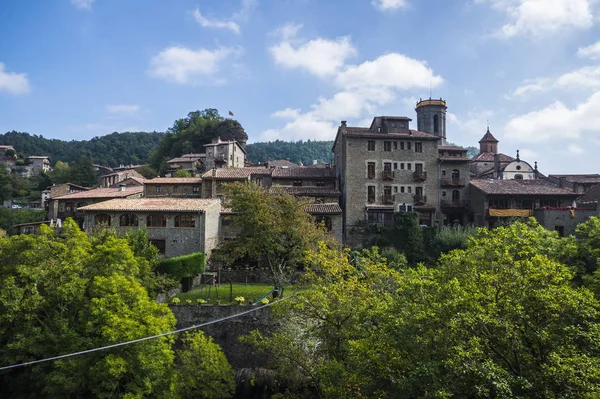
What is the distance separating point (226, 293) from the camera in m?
29.0

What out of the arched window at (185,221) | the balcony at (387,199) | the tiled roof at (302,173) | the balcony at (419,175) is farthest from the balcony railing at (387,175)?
the arched window at (185,221)

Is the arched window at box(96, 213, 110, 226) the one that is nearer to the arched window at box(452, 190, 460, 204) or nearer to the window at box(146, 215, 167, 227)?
the window at box(146, 215, 167, 227)

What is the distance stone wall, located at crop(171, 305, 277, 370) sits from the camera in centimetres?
2473

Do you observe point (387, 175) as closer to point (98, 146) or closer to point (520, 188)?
point (520, 188)

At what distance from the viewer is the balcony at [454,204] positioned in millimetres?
44875

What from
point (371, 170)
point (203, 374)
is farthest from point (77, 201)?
point (203, 374)

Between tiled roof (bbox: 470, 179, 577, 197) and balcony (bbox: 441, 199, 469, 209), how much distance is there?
2.39m

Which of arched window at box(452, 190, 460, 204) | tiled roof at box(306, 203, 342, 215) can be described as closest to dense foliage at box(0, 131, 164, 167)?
tiled roof at box(306, 203, 342, 215)

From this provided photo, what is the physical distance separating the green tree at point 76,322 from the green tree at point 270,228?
804cm

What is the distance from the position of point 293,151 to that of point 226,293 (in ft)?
407

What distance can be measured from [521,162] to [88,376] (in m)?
57.1

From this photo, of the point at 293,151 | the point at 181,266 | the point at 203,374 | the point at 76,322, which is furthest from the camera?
the point at 293,151

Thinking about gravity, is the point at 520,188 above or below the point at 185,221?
above

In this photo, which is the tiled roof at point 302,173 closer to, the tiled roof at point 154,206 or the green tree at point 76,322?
the tiled roof at point 154,206
